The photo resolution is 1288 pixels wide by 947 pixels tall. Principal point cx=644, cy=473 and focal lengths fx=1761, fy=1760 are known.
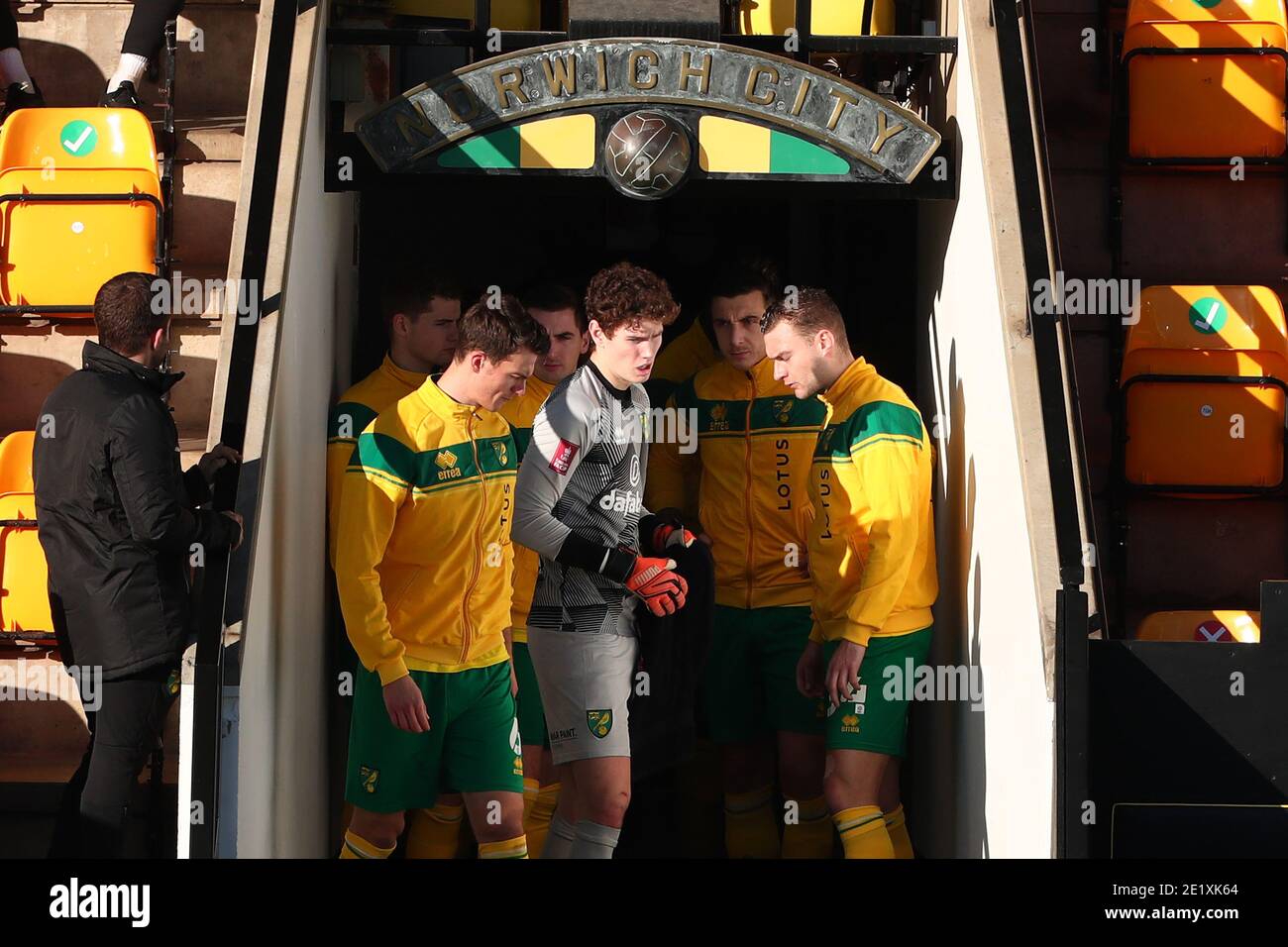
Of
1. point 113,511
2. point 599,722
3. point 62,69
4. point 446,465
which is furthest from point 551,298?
point 62,69

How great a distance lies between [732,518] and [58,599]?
236 centimetres

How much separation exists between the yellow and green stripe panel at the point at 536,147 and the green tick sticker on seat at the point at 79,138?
5.60 feet

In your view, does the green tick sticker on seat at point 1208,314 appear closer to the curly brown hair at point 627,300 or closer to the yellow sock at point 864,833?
the curly brown hair at point 627,300

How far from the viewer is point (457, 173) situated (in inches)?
253

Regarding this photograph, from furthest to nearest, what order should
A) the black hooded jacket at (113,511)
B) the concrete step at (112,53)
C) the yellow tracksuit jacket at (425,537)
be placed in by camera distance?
the concrete step at (112,53), the yellow tracksuit jacket at (425,537), the black hooded jacket at (113,511)

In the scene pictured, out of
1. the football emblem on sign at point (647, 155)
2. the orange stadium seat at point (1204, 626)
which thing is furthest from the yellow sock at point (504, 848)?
the orange stadium seat at point (1204, 626)

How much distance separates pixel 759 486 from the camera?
6.41 m

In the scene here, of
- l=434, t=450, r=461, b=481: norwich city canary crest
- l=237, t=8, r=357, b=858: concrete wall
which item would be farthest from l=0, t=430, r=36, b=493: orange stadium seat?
l=434, t=450, r=461, b=481: norwich city canary crest

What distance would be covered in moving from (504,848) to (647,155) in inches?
97.7

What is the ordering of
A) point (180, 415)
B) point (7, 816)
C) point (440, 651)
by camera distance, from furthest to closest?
point (180, 415) < point (7, 816) < point (440, 651)

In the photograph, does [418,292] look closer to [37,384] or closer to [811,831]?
[37,384]

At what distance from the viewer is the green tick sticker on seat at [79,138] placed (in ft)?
23.4

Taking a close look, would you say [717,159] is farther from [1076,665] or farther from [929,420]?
[1076,665]

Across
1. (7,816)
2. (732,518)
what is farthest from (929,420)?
(7,816)
